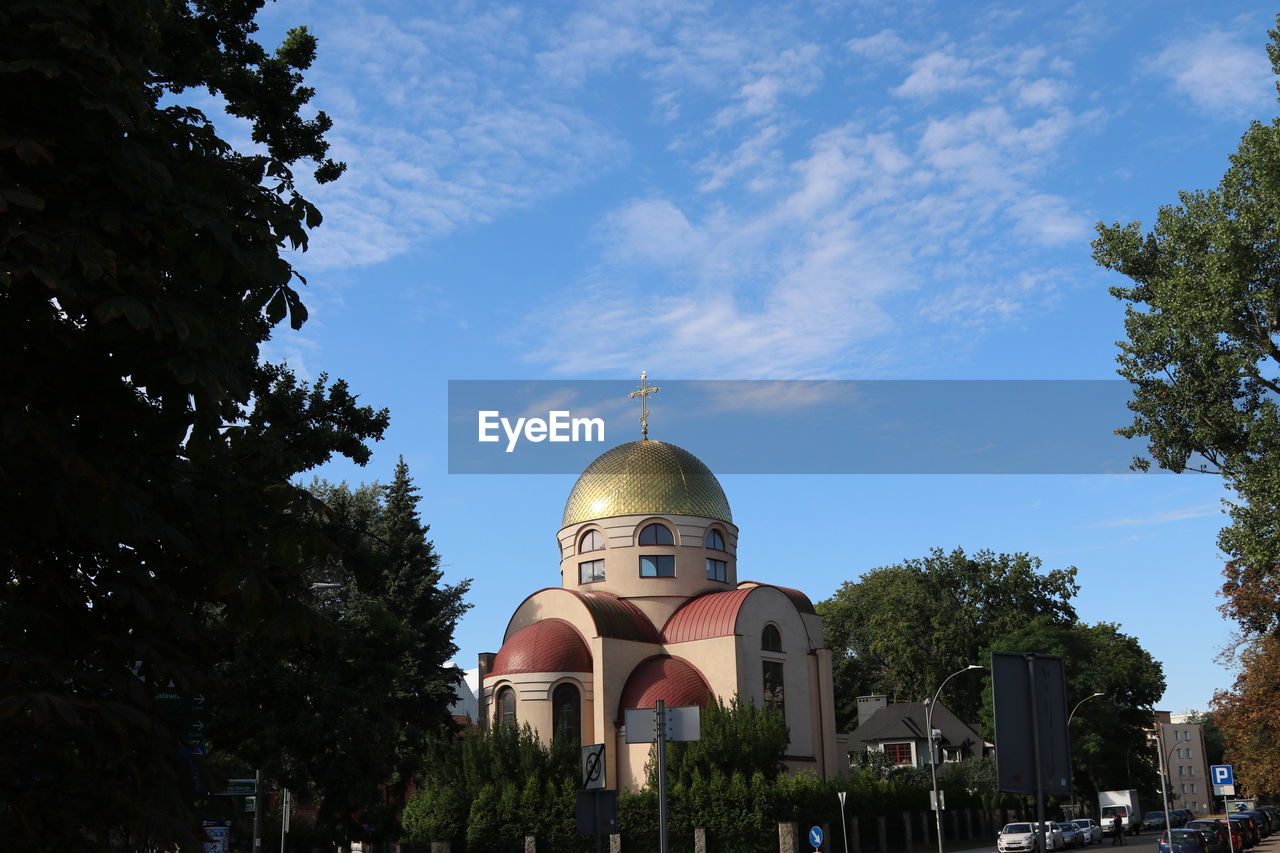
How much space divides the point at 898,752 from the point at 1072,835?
45.9 feet

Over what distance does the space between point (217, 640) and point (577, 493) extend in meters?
45.7

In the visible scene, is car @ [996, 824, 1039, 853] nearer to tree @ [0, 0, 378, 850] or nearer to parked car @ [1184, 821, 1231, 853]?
parked car @ [1184, 821, 1231, 853]

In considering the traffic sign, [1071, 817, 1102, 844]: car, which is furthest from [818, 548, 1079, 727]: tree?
the traffic sign

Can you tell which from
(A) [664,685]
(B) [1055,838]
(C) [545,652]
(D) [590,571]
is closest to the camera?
(A) [664,685]

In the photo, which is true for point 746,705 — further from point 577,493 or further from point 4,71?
point 4,71

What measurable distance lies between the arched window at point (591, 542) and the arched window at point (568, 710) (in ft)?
24.7

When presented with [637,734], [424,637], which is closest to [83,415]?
[637,734]

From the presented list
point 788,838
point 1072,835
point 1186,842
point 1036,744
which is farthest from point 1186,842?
point 1036,744

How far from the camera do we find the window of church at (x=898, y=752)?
218 feet

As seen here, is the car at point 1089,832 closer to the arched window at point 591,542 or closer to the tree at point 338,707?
the arched window at point 591,542

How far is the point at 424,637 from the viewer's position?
4575 cm

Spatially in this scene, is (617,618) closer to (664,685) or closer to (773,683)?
(664,685)

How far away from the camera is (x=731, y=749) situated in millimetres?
40625

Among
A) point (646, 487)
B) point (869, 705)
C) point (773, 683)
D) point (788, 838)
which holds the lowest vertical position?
point (788, 838)
